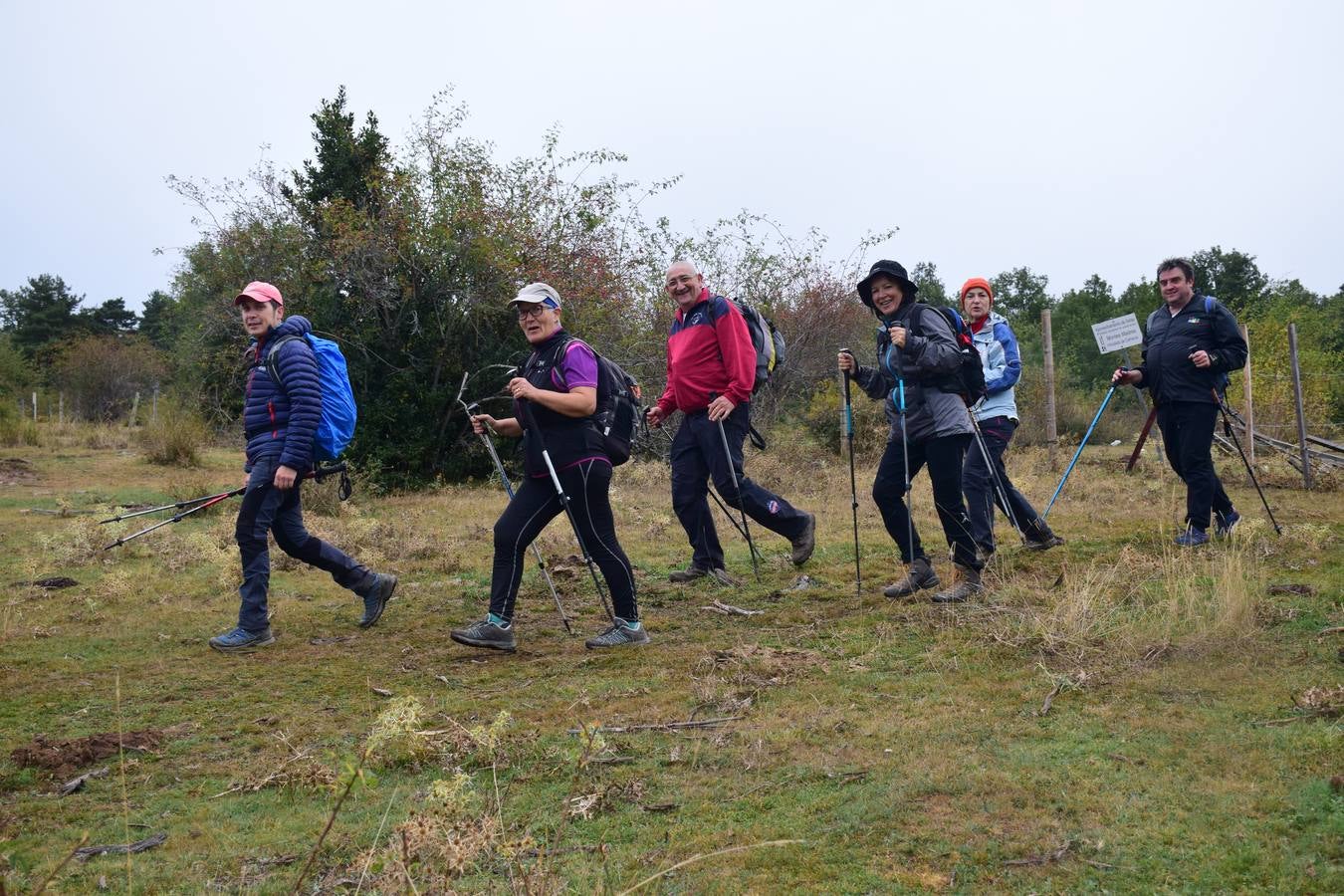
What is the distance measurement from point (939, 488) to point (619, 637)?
2205mm

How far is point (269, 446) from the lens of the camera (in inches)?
251

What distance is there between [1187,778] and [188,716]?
14.4ft

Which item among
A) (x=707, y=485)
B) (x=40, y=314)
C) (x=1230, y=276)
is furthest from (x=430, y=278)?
(x=40, y=314)

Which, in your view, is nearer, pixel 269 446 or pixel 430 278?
pixel 269 446

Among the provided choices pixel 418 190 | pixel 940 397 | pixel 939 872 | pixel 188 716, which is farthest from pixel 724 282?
pixel 939 872

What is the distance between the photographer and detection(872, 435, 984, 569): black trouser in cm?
652

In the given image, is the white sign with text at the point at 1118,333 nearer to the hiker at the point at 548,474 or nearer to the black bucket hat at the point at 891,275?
the black bucket hat at the point at 891,275

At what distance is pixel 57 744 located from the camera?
15.0ft

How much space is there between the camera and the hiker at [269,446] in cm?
630

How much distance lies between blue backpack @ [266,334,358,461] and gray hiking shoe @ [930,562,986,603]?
12.4 ft

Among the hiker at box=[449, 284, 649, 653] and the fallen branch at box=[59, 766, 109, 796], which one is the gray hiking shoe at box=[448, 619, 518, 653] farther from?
the fallen branch at box=[59, 766, 109, 796]

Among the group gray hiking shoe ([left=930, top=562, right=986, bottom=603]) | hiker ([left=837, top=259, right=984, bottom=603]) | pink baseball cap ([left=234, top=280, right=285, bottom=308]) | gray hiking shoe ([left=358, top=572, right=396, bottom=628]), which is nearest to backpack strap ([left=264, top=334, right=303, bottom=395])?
pink baseball cap ([left=234, top=280, right=285, bottom=308])

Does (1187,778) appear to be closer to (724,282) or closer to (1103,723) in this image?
(1103,723)

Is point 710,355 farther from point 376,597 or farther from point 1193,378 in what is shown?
point 1193,378
